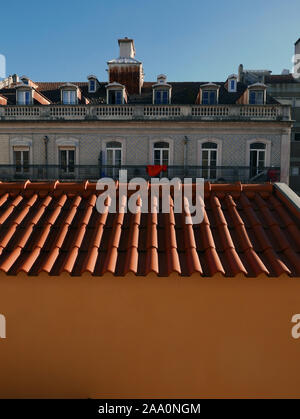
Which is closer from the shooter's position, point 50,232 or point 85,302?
point 85,302

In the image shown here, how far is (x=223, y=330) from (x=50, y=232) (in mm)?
2407

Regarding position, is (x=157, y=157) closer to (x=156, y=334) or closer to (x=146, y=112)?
(x=146, y=112)

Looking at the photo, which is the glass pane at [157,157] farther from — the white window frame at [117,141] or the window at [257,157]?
the window at [257,157]

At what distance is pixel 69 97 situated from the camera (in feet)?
67.6

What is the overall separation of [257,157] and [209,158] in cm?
333

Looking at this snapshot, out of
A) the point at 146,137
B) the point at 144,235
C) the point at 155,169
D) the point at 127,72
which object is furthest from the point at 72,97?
the point at 144,235

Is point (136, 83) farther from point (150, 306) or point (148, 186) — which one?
point (150, 306)

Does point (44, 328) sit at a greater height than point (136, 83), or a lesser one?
lesser

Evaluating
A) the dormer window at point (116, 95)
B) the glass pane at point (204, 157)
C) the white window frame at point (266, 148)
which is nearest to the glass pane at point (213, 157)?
the glass pane at point (204, 157)

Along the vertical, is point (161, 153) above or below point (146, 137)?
below

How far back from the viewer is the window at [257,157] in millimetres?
19377

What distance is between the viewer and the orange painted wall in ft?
10.0
